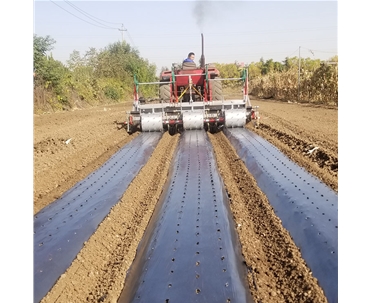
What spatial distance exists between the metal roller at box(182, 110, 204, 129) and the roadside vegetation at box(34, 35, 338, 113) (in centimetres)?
412

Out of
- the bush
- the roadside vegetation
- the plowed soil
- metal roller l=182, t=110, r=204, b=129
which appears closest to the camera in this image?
the plowed soil

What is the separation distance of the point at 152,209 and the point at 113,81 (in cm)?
3128

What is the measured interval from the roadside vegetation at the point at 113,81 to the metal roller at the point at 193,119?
4117mm

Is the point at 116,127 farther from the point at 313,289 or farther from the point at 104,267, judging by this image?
the point at 313,289

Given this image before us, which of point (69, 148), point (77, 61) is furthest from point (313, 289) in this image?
point (77, 61)

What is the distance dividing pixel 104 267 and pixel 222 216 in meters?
1.61

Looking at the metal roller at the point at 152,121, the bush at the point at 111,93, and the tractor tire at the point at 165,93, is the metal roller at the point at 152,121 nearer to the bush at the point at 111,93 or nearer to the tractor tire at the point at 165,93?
the tractor tire at the point at 165,93

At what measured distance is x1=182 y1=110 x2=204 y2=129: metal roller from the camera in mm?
11141

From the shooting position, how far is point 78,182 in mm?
Answer: 6512

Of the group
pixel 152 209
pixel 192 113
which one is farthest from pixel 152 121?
pixel 152 209

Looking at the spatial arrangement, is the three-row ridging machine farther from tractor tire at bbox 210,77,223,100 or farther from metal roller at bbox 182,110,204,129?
tractor tire at bbox 210,77,223,100

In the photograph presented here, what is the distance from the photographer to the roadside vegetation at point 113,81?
65.1ft

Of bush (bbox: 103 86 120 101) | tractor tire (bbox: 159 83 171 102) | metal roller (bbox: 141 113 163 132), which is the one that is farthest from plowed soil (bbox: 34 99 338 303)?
bush (bbox: 103 86 120 101)

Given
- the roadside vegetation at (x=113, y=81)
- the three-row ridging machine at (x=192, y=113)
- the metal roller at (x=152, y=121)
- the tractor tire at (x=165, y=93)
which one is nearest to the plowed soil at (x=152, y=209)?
the metal roller at (x=152, y=121)
